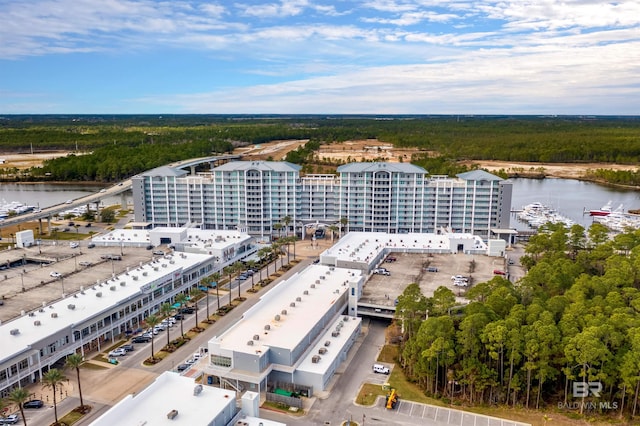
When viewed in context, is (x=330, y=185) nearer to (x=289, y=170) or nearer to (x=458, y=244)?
(x=289, y=170)

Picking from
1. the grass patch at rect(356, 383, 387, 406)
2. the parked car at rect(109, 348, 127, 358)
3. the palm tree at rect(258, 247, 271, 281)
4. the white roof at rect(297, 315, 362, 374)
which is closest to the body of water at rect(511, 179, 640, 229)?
the palm tree at rect(258, 247, 271, 281)

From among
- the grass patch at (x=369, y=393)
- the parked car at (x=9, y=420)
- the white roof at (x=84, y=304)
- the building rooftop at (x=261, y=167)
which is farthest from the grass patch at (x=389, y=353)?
the building rooftop at (x=261, y=167)

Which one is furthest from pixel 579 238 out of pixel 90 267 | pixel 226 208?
pixel 90 267

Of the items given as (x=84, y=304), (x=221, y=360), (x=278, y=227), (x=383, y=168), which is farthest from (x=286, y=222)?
(x=221, y=360)

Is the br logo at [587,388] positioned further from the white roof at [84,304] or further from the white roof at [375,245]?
the white roof at [84,304]

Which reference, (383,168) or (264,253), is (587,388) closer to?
(264,253)

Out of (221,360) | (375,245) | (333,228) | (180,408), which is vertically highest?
(375,245)
